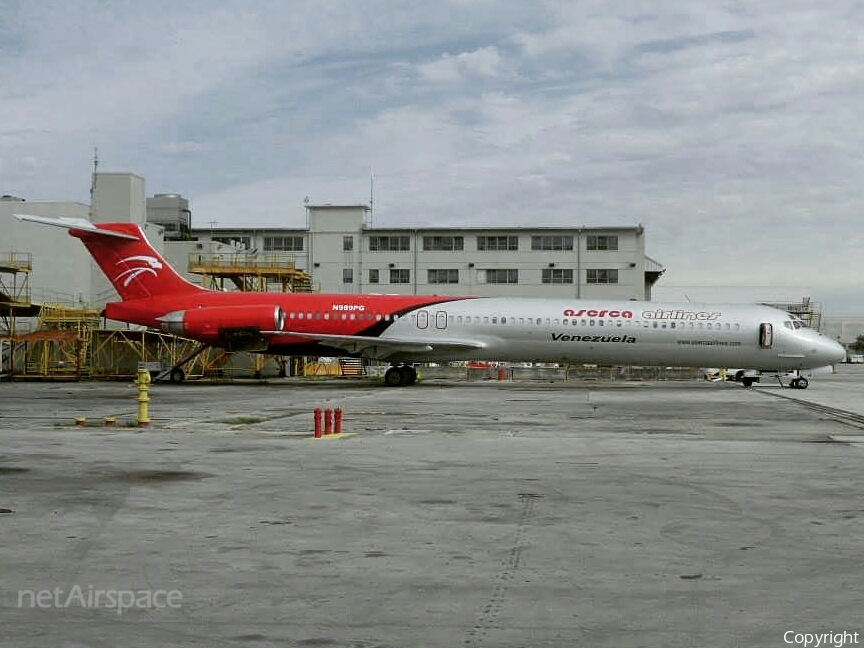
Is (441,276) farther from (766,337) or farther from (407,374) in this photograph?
(766,337)

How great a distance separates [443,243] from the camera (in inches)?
3036

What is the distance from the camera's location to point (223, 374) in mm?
51031

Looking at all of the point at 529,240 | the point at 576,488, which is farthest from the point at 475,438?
the point at 529,240

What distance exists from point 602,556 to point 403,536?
1872 millimetres

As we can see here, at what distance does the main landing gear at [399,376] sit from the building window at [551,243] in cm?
3711

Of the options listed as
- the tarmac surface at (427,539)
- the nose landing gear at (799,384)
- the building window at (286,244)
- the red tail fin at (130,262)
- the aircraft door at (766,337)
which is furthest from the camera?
the building window at (286,244)

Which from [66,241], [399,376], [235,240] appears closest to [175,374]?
[399,376]

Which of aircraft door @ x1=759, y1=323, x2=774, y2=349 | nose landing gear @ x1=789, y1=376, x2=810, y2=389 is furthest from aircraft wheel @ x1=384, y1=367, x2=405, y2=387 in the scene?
nose landing gear @ x1=789, y1=376, x2=810, y2=389

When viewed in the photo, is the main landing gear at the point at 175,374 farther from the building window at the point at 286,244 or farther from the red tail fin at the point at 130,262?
the building window at the point at 286,244

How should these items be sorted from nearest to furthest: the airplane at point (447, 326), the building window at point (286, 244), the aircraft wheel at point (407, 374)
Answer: the airplane at point (447, 326), the aircraft wheel at point (407, 374), the building window at point (286, 244)

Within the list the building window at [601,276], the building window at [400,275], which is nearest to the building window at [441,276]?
the building window at [400,275]

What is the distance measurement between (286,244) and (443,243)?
44.3ft

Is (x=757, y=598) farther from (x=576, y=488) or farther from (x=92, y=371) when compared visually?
(x=92, y=371)

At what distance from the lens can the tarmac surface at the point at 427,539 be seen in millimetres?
6172
